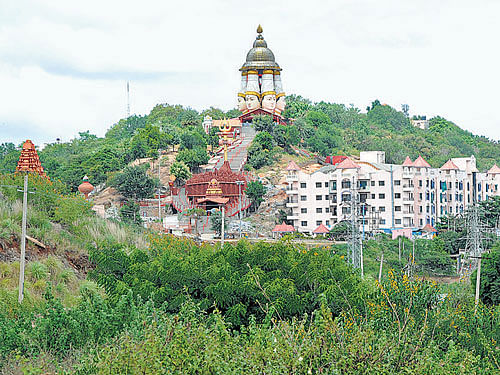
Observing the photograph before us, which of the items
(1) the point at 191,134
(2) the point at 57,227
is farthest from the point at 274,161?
(2) the point at 57,227

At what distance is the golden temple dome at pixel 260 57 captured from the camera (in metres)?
74.8

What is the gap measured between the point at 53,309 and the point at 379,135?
82844 mm

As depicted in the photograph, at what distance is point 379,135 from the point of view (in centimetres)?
9562

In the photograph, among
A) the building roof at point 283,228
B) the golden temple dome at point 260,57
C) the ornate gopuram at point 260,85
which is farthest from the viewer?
the ornate gopuram at point 260,85

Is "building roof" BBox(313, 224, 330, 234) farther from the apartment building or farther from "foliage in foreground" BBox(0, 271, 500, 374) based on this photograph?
"foliage in foreground" BBox(0, 271, 500, 374)

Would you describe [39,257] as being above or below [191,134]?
below

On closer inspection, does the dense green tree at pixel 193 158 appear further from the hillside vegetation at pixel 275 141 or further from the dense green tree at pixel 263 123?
the dense green tree at pixel 263 123

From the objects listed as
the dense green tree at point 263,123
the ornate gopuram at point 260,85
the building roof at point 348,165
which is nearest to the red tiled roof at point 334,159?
the dense green tree at point 263,123

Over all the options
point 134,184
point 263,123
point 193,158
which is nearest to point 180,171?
point 193,158

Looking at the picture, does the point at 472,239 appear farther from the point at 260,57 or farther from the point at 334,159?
the point at 260,57

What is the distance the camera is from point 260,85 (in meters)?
75.8

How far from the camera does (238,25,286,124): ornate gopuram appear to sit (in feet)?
246

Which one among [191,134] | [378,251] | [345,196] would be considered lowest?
[378,251]

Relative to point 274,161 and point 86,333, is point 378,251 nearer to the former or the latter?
point 274,161
